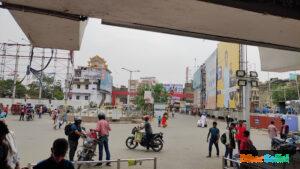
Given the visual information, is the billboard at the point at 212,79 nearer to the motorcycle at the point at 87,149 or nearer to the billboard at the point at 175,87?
the motorcycle at the point at 87,149

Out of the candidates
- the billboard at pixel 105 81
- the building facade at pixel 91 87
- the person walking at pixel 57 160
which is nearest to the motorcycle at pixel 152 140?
the person walking at pixel 57 160

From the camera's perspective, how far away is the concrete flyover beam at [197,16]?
325cm

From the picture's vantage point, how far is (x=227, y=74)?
132 feet

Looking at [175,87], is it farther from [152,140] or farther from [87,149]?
[87,149]

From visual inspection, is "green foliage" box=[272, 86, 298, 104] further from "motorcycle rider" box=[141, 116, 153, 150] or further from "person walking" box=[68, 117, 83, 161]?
"person walking" box=[68, 117, 83, 161]

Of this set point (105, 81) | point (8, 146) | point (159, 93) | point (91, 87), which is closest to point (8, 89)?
point (91, 87)

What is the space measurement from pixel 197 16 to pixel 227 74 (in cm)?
3786

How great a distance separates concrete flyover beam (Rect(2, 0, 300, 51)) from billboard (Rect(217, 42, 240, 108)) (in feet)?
98.2

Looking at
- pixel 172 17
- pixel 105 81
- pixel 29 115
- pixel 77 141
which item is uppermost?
pixel 105 81

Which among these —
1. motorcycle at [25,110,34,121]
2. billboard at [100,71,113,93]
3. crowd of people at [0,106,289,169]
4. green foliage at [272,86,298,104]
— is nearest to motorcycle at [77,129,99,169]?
crowd of people at [0,106,289,169]

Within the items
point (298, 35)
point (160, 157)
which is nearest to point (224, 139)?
point (160, 157)

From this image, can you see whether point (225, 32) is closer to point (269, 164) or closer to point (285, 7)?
point (285, 7)

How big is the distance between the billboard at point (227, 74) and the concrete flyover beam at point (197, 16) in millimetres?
29937

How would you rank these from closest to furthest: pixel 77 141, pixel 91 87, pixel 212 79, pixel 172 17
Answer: pixel 172 17 < pixel 77 141 < pixel 212 79 < pixel 91 87
